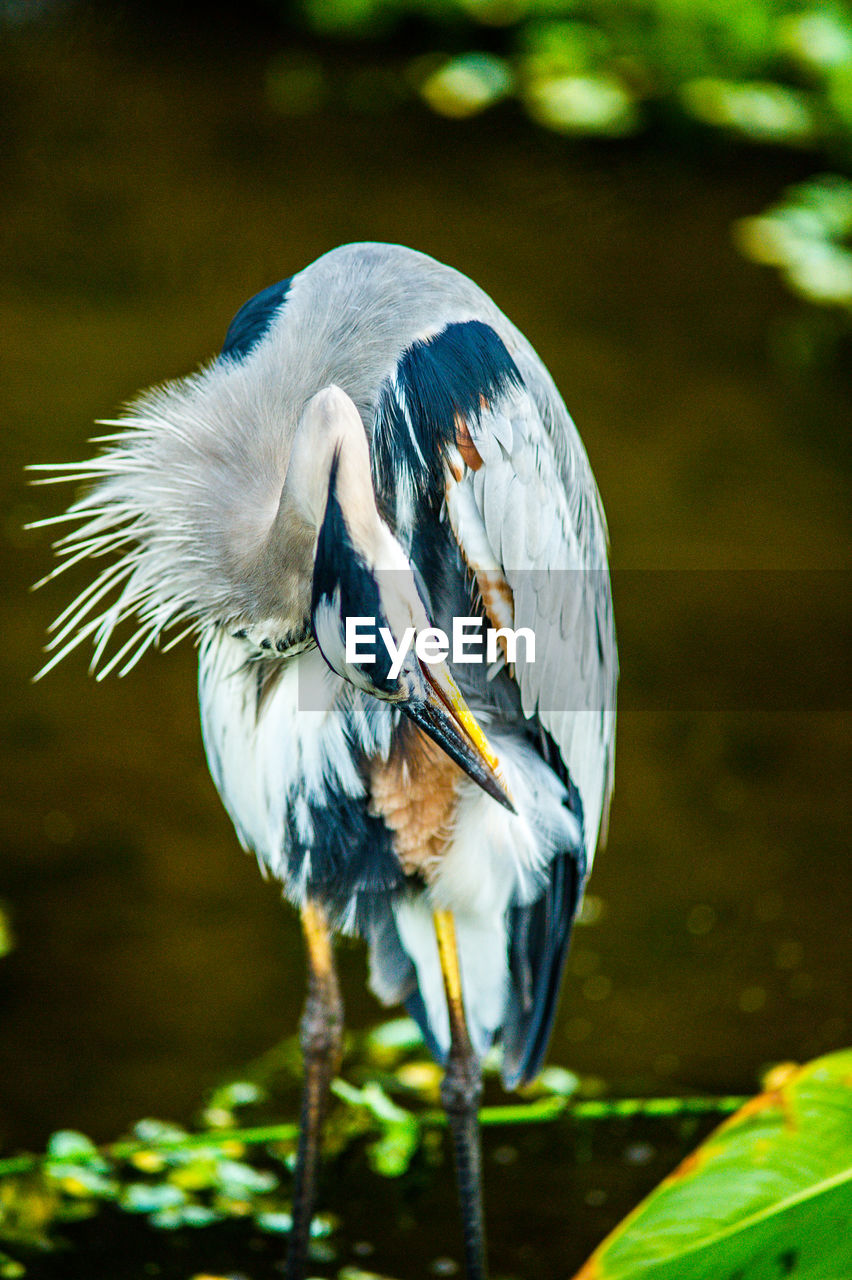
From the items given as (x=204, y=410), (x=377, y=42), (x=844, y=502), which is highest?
(x=377, y=42)

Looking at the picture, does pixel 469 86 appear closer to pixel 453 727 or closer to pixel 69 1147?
pixel 69 1147

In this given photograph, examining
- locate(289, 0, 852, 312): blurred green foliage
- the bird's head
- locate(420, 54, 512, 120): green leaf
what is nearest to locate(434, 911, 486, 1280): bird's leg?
the bird's head

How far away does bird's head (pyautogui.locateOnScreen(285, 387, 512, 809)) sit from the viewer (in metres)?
1.40

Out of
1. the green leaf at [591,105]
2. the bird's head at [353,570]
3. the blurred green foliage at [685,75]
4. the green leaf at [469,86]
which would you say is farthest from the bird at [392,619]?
the green leaf at [469,86]

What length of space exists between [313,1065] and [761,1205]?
26.7 inches

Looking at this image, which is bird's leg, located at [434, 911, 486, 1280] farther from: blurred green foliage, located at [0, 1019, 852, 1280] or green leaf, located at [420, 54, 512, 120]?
green leaf, located at [420, 54, 512, 120]

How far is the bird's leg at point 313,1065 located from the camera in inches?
82.7

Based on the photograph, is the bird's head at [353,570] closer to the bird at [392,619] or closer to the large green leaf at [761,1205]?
the bird at [392,619]

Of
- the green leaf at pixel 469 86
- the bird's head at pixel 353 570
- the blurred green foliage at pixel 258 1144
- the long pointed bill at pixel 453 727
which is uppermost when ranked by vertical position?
the green leaf at pixel 469 86

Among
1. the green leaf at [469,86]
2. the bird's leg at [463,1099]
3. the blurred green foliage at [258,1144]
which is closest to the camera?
the bird's leg at [463,1099]

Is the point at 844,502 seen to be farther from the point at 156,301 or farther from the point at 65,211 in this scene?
the point at 65,211

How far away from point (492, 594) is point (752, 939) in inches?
61.0

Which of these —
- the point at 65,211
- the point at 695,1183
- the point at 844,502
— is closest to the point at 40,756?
the point at 695,1183

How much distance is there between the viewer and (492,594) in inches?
69.7
